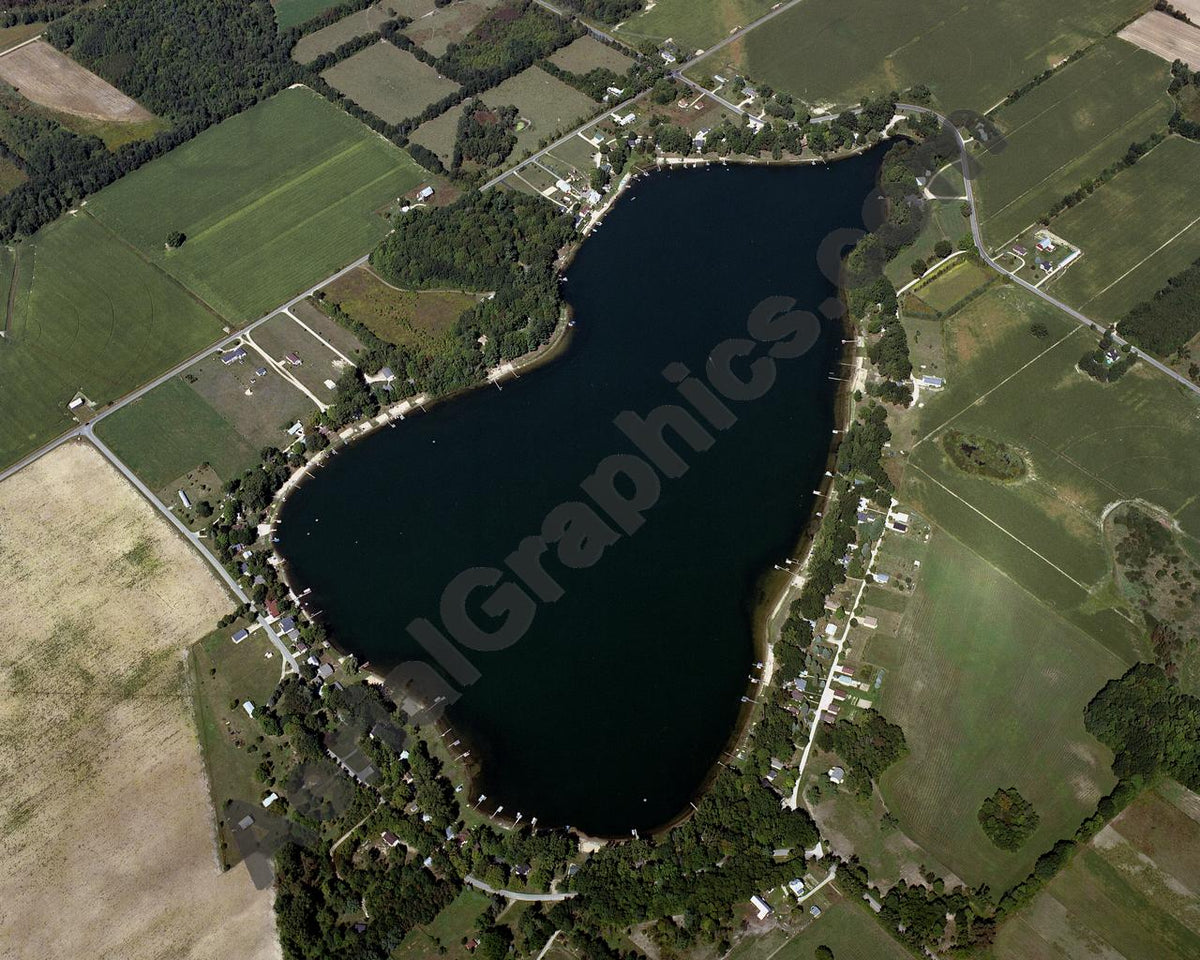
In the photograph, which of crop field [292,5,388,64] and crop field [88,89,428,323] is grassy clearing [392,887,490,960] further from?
crop field [292,5,388,64]

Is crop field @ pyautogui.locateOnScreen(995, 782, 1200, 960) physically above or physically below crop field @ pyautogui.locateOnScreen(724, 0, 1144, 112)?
below

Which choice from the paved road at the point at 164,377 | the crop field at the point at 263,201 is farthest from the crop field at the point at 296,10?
the paved road at the point at 164,377

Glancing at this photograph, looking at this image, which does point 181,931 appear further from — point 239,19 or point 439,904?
point 239,19

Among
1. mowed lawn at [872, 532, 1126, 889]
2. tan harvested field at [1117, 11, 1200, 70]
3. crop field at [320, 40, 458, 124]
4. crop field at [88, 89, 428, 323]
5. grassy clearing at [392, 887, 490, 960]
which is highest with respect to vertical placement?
tan harvested field at [1117, 11, 1200, 70]

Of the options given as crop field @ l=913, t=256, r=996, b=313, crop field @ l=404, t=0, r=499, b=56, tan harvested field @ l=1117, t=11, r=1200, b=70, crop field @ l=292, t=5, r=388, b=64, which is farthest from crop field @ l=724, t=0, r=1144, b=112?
crop field @ l=292, t=5, r=388, b=64

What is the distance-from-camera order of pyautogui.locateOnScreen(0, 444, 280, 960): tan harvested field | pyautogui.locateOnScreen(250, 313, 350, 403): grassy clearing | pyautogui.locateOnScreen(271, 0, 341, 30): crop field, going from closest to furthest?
pyautogui.locateOnScreen(0, 444, 280, 960): tan harvested field < pyautogui.locateOnScreen(250, 313, 350, 403): grassy clearing < pyautogui.locateOnScreen(271, 0, 341, 30): crop field

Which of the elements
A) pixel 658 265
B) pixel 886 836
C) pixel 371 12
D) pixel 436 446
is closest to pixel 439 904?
pixel 886 836
